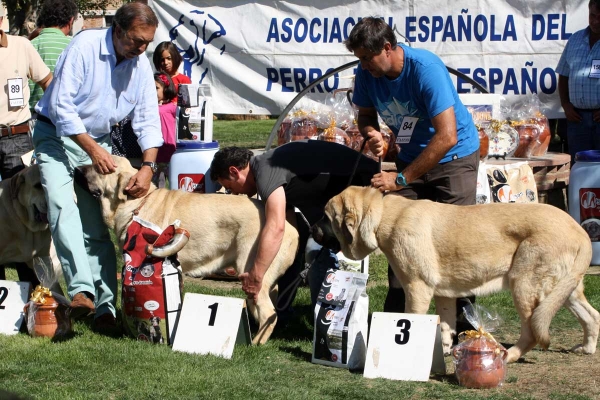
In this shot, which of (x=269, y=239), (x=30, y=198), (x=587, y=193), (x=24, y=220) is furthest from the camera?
(x=587, y=193)

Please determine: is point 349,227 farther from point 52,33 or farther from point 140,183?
point 52,33

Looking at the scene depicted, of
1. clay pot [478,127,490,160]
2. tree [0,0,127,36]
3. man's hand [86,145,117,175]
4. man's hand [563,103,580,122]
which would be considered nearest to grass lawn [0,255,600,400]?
man's hand [86,145,117,175]

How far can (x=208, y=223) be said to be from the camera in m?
5.50

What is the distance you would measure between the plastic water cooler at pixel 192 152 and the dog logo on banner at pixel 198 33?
256 centimetres

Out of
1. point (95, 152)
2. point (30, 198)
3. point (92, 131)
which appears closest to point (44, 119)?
point (92, 131)

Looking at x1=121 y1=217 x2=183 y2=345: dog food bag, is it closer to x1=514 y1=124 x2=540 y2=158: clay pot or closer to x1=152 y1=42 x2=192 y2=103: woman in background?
x1=152 y1=42 x2=192 y2=103: woman in background

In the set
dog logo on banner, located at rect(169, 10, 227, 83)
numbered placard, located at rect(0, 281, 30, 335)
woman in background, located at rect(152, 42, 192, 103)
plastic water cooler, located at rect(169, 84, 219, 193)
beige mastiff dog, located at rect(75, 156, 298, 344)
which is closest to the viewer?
beige mastiff dog, located at rect(75, 156, 298, 344)

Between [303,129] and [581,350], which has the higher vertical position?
[303,129]

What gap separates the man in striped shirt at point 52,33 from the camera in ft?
24.9

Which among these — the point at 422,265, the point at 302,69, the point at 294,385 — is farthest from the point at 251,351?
the point at 302,69

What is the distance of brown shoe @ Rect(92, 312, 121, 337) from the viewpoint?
5.59 m

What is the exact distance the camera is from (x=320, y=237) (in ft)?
16.7

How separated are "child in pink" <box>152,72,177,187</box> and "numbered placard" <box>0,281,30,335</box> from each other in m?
2.84

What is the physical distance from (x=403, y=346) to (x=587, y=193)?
3441 millimetres
